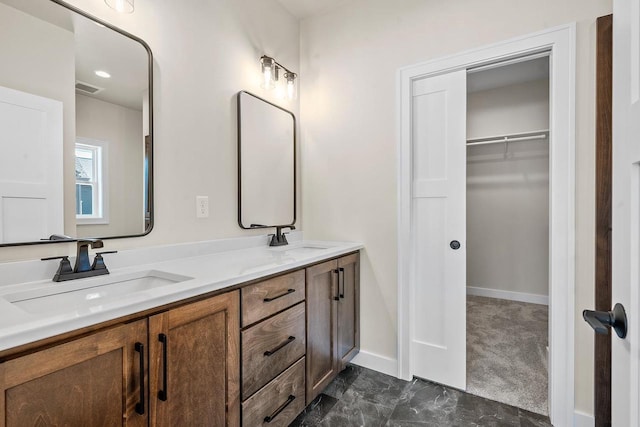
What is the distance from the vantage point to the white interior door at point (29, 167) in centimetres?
109

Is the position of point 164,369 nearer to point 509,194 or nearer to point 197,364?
Result: point 197,364

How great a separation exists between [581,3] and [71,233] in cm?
266

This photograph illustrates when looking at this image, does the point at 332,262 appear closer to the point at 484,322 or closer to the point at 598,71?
the point at 598,71

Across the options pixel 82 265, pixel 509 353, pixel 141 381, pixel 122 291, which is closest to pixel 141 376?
pixel 141 381

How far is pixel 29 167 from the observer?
3.76 feet

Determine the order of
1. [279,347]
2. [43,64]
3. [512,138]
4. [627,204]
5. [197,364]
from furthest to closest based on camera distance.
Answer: [512,138] → [279,347] → [43,64] → [197,364] → [627,204]

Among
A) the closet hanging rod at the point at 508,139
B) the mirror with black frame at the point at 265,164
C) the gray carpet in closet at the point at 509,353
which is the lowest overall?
the gray carpet in closet at the point at 509,353

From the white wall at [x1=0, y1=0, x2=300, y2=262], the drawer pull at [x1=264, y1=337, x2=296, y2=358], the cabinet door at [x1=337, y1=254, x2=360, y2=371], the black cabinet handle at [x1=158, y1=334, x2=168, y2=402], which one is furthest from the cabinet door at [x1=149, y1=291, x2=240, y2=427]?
the cabinet door at [x1=337, y1=254, x2=360, y2=371]

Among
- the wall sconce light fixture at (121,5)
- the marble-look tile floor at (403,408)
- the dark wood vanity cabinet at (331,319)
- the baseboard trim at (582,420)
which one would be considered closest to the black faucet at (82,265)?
the dark wood vanity cabinet at (331,319)

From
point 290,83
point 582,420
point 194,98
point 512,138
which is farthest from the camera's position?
point 512,138

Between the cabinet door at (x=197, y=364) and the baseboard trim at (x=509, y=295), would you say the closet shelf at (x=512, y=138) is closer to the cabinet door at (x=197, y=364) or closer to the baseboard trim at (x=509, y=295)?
the baseboard trim at (x=509, y=295)

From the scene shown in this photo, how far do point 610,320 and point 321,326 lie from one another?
136 cm

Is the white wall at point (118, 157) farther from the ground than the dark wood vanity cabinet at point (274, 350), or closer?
farther from the ground

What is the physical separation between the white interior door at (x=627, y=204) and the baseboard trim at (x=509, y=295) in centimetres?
352
